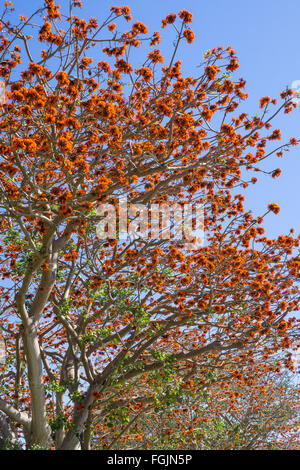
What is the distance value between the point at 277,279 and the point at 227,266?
119 centimetres

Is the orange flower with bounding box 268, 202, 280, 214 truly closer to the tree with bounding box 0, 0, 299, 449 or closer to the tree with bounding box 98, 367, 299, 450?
the tree with bounding box 0, 0, 299, 449

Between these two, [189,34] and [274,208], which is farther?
[274,208]

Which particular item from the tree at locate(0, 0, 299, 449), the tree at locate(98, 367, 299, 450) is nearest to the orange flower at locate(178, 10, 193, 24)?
the tree at locate(0, 0, 299, 449)

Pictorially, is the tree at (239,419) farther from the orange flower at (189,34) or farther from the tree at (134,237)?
the orange flower at (189,34)

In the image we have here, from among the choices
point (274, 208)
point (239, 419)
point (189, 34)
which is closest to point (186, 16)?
point (189, 34)

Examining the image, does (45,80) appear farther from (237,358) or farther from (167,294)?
(237,358)

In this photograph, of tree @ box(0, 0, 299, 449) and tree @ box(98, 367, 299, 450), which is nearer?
tree @ box(0, 0, 299, 449)

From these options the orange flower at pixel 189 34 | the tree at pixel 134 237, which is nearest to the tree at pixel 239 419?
the tree at pixel 134 237

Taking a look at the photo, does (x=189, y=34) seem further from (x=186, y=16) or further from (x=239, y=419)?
(x=239, y=419)

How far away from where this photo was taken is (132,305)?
575cm

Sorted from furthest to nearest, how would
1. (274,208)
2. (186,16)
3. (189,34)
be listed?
1. (274,208)
2. (186,16)
3. (189,34)

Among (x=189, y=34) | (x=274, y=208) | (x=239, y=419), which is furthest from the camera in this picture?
(x=239, y=419)

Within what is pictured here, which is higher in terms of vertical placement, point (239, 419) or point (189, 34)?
point (189, 34)

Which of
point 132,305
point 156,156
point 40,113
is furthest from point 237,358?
point 40,113
